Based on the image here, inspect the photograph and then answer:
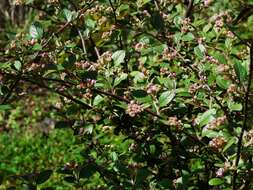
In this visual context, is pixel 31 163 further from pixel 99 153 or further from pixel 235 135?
pixel 235 135

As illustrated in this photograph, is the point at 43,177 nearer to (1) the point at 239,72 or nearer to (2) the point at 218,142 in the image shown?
(2) the point at 218,142

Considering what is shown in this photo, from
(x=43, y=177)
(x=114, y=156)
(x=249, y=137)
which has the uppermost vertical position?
(x=249, y=137)

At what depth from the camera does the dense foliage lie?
72.5 inches

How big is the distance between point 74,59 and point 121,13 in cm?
68

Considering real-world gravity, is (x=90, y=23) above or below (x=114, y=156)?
above

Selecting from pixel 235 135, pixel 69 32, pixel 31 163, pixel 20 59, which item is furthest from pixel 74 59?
pixel 31 163

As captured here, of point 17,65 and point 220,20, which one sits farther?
point 220,20

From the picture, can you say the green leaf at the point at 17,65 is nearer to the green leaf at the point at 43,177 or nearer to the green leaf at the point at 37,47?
the green leaf at the point at 37,47

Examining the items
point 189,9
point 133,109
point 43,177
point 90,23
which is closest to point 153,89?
point 133,109

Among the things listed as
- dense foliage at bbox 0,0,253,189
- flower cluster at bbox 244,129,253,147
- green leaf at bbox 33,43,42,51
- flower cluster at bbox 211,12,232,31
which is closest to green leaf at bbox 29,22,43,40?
dense foliage at bbox 0,0,253,189

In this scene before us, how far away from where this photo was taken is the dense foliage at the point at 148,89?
6.04 feet

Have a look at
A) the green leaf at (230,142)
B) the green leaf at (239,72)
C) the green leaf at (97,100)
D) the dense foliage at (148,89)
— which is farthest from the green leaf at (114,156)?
the green leaf at (239,72)

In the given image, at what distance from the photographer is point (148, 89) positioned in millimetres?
1886

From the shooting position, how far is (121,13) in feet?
8.39
